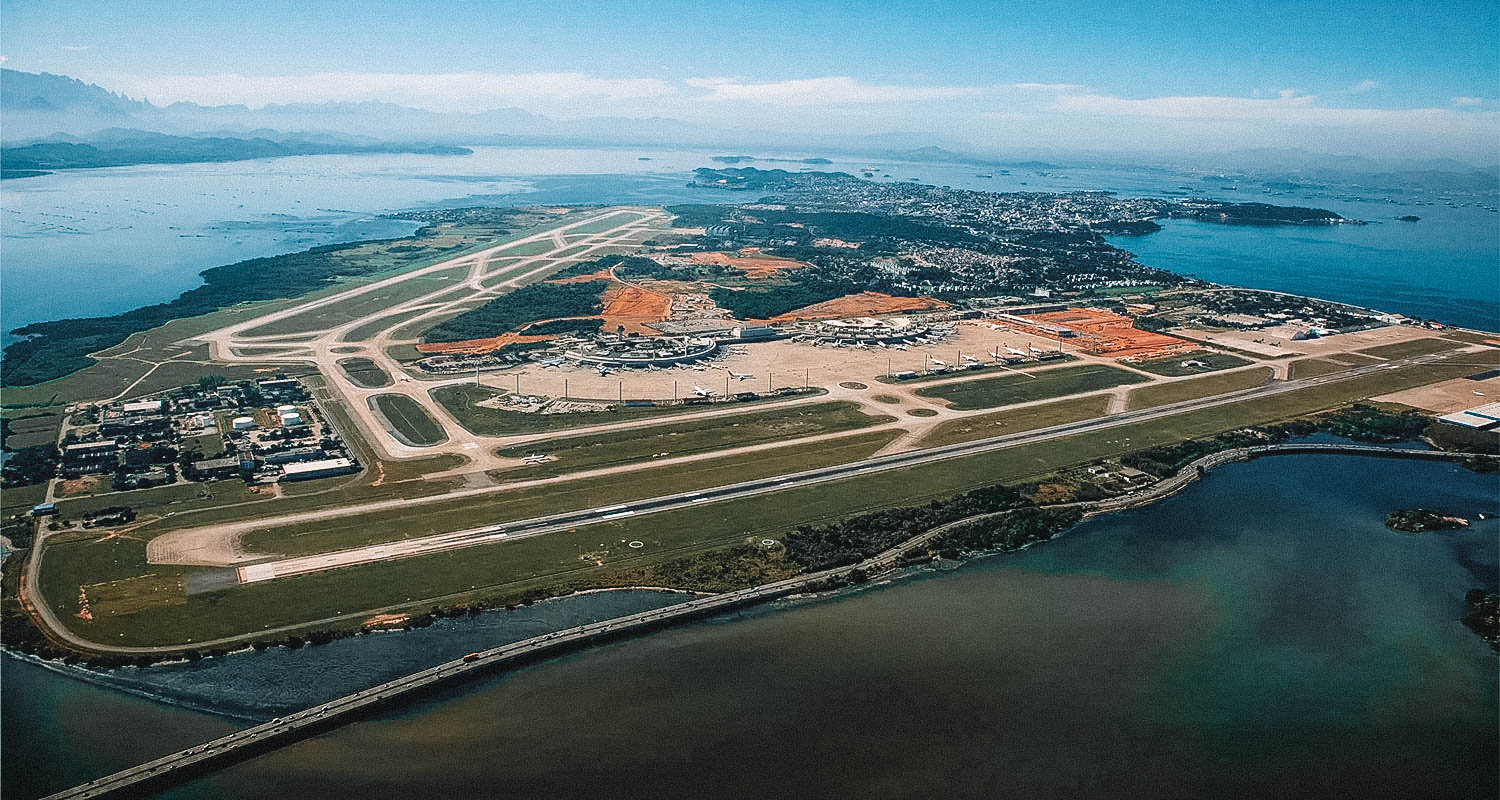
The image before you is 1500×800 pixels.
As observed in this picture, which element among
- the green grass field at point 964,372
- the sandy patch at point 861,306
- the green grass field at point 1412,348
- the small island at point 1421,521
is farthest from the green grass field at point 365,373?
the green grass field at point 1412,348

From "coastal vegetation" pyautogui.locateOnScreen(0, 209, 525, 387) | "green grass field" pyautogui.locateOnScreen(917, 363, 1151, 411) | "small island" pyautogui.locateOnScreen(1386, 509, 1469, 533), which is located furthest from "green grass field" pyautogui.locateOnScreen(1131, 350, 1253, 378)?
"coastal vegetation" pyautogui.locateOnScreen(0, 209, 525, 387)

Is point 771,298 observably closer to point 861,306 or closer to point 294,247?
point 861,306

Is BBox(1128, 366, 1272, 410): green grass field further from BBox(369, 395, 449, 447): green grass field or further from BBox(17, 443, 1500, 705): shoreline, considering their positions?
BBox(369, 395, 449, 447): green grass field

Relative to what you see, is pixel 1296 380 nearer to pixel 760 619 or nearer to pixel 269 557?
pixel 760 619

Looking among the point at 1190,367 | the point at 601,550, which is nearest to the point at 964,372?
the point at 1190,367

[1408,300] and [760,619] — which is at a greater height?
[1408,300]

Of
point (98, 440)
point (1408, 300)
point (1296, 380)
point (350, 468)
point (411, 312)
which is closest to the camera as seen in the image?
point (350, 468)

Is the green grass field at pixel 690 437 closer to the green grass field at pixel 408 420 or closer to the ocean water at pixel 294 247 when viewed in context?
the green grass field at pixel 408 420

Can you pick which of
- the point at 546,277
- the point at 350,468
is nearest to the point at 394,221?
the point at 546,277
